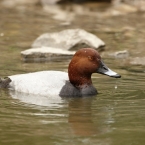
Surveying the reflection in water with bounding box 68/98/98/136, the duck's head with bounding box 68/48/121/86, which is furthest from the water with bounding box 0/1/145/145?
the duck's head with bounding box 68/48/121/86

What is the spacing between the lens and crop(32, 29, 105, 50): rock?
12.1m

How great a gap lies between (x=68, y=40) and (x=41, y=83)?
4.29 m

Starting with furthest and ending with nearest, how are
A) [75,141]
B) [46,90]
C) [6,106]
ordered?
[46,90] → [6,106] → [75,141]

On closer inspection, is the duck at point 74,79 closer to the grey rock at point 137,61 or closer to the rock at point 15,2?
the grey rock at point 137,61

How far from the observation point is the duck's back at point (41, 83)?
8086 mm

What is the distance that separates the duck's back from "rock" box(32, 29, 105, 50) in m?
3.78

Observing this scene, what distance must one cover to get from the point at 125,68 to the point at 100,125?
3.85 m

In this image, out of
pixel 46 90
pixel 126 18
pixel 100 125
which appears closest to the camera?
pixel 100 125

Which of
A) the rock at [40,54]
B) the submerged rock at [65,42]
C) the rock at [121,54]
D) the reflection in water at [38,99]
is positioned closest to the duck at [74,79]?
the reflection in water at [38,99]

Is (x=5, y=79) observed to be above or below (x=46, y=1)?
above

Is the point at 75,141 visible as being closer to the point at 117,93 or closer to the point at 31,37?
the point at 117,93

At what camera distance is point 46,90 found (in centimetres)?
808

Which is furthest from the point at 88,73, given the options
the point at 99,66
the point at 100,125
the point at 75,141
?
the point at 75,141

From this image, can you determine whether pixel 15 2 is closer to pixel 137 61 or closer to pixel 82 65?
pixel 137 61
